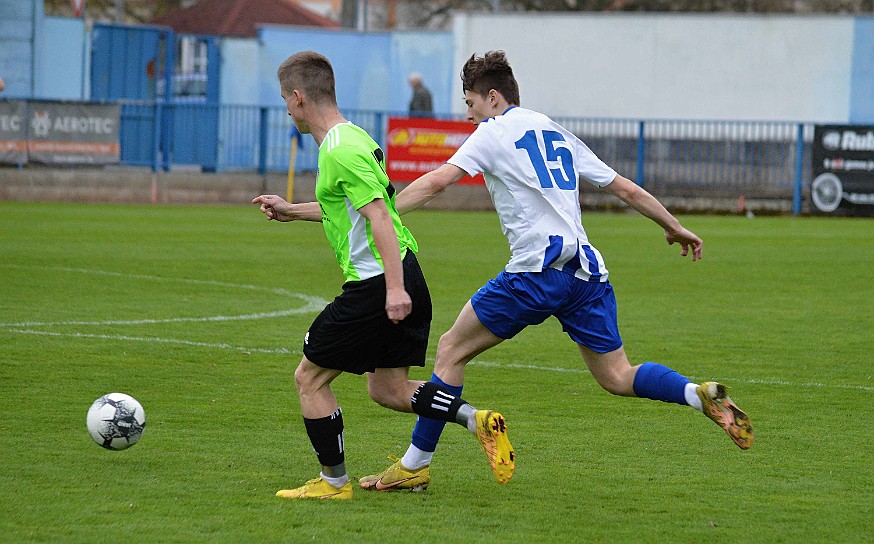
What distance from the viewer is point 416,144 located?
2619 cm

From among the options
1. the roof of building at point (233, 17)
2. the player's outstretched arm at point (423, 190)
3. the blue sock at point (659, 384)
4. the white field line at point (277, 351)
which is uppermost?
the roof of building at point (233, 17)

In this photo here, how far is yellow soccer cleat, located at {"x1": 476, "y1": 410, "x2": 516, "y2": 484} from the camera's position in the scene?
512 centimetres

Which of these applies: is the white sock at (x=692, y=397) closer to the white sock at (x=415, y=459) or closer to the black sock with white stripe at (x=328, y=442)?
the white sock at (x=415, y=459)

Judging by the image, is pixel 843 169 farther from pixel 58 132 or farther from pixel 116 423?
pixel 116 423

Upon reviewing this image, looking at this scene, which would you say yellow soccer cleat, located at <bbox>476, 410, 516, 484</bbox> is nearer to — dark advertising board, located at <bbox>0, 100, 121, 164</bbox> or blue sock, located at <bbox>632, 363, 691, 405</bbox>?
blue sock, located at <bbox>632, 363, 691, 405</bbox>

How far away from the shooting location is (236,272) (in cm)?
1409

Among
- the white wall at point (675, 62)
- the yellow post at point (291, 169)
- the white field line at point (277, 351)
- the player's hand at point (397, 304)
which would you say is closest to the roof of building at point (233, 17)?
the white wall at point (675, 62)

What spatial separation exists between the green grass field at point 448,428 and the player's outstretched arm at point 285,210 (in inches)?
43.3

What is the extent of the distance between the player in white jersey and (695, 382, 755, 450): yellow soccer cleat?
93mm

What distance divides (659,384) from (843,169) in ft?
69.2

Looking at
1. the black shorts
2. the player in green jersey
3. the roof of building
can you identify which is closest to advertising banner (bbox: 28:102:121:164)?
the roof of building

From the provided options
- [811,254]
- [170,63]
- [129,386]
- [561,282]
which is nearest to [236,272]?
[129,386]

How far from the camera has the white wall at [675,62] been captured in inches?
1228

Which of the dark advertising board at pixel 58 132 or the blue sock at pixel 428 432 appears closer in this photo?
the blue sock at pixel 428 432
